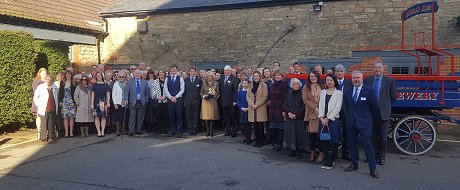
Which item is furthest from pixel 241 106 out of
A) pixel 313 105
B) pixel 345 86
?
A: pixel 345 86

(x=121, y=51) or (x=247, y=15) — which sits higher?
(x=247, y=15)

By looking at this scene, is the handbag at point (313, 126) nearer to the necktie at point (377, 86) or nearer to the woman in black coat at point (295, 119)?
the woman in black coat at point (295, 119)

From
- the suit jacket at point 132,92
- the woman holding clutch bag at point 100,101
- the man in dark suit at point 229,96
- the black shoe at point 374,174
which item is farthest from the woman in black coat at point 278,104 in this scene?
the woman holding clutch bag at point 100,101

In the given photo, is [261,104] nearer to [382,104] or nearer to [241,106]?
[241,106]

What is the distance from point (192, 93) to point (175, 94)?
0.45 metres

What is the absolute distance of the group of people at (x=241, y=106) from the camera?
6078 millimetres

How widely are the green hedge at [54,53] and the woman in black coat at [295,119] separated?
8.24m

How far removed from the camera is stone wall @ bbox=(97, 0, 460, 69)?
1123cm

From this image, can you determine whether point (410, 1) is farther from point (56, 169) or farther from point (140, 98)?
point (56, 169)

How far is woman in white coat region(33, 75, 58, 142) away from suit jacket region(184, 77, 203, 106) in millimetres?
3219

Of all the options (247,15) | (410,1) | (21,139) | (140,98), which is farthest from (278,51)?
(21,139)

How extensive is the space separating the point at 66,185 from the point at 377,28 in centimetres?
982

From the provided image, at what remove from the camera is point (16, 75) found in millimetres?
9812

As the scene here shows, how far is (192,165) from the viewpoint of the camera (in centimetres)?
646
